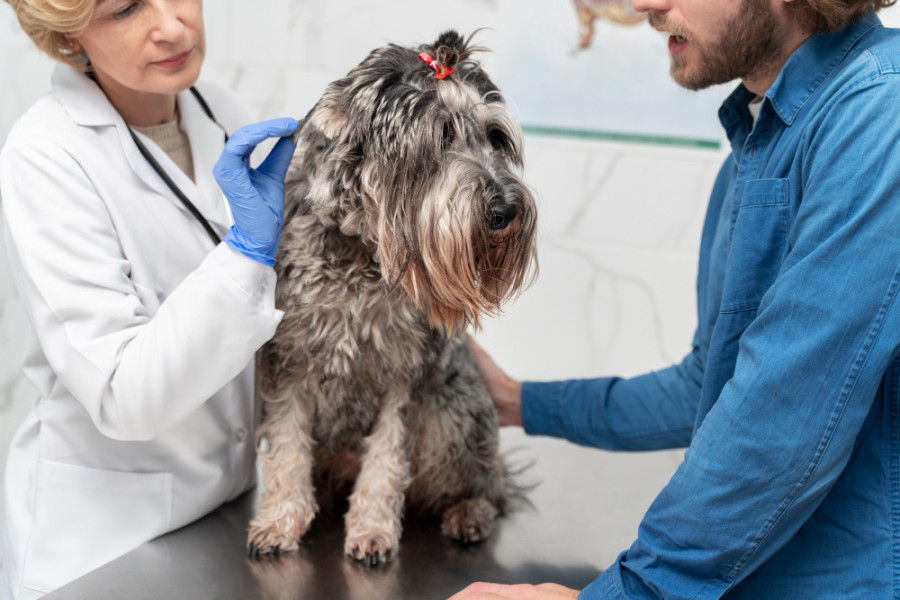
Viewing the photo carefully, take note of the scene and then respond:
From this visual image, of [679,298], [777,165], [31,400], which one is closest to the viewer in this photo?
[777,165]

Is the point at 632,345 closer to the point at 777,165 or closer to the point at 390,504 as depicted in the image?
the point at 390,504

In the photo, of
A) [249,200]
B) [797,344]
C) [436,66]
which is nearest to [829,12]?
[797,344]

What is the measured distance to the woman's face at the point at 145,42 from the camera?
1.65 m

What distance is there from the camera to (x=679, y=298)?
3082 mm

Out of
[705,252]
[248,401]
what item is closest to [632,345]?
[705,252]

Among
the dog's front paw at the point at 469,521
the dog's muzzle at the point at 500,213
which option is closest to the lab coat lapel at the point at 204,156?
the dog's muzzle at the point at 500,213

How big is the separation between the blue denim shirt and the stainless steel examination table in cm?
43

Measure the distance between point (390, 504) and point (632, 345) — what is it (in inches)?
65.9

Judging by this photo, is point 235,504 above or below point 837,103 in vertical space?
below

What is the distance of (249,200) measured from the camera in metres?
1.53

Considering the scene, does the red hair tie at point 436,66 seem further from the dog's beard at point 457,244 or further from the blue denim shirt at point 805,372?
the blue denim shirt at point 805,372

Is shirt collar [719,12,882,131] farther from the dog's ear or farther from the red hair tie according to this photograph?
the dog's ear

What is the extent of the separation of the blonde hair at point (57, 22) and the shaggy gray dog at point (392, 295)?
1.67 ft

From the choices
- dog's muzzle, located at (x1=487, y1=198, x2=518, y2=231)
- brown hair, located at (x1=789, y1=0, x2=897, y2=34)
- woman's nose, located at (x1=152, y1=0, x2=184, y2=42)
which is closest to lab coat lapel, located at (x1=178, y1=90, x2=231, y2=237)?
woman's nose, located at (x1=152, y1=0, x2=184, y2=42)
